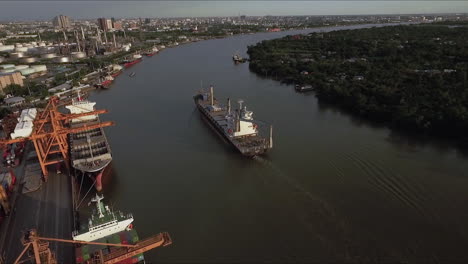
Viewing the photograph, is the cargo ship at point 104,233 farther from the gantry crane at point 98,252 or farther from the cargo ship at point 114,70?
the cargo ship at point 114,70

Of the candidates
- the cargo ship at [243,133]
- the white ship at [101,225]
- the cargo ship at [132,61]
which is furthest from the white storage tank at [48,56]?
the white ship at [101,225]

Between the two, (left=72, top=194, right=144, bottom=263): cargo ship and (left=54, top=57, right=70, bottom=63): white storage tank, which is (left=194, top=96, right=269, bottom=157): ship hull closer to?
(left=72, top=194, right=144, bottom=263): cargo ship

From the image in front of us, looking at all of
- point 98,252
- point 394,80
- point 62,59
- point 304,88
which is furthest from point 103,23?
point 98,252

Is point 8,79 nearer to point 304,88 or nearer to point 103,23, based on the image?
point 304,88

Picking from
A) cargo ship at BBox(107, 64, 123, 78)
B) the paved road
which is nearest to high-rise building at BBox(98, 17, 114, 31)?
cargo ship at BBox(107, 64, 123, 78)

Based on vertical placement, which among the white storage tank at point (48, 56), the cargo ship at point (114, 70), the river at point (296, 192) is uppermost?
the white storage tank at point (48, 56)
